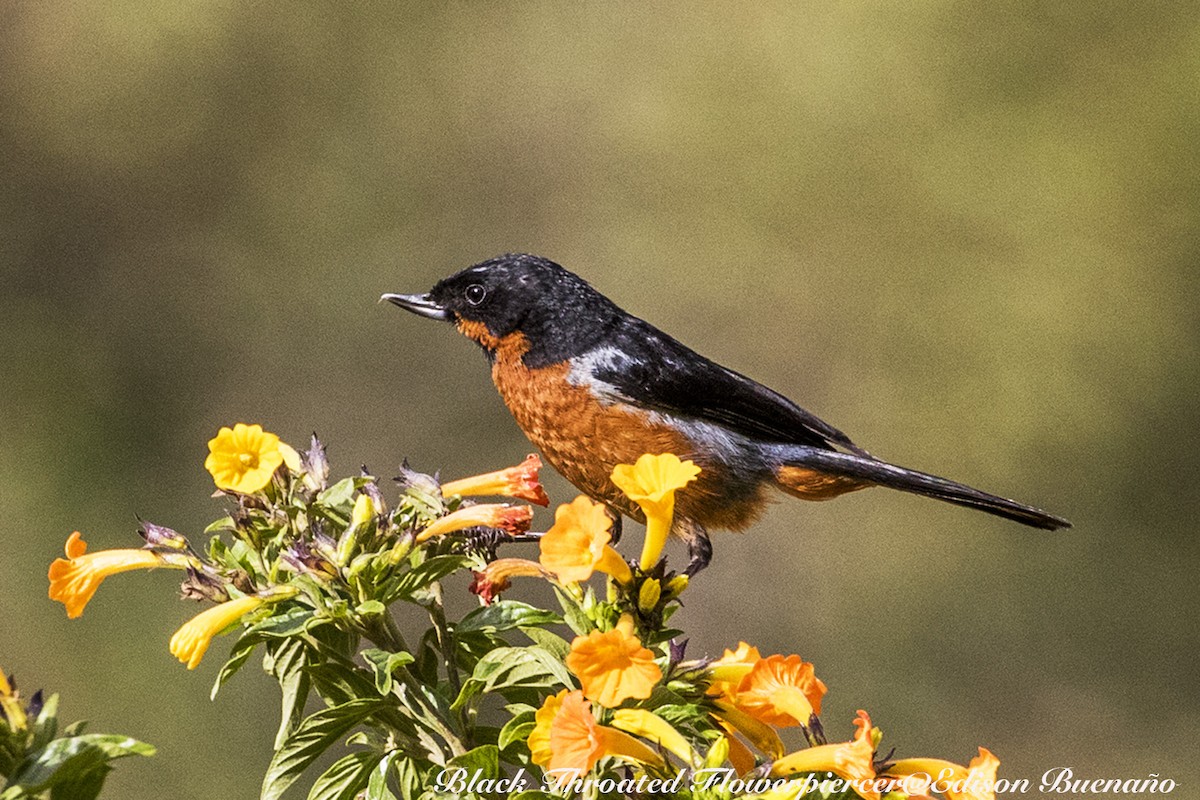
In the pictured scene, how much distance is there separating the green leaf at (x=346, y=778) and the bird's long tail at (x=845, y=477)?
1.89m

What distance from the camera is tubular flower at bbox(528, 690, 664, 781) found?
1795 millimetres

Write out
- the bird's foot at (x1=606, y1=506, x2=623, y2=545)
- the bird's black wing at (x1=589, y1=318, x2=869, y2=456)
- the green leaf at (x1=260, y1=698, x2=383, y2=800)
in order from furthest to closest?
the bird's black wing at (x1=589, y1=318, x2=869, y2=456) → the bird's foot at (x1=606, y1=506, x2=623, y2=545) → the green leaf at (x1=260, y1=698, x2=383, y2=800)

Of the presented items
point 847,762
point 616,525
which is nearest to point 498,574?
point 847,762

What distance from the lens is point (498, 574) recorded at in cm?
228

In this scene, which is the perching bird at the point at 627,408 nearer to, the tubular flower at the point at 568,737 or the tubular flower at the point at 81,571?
the tubular flower at the point at 81,571

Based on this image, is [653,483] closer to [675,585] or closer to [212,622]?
[675,585]

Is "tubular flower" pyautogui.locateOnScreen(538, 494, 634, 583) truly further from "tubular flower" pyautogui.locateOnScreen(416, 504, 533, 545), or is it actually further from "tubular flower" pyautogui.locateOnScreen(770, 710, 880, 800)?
"tubular flower" pyautogui.locateOnScreen(770, 710, 880, 800)

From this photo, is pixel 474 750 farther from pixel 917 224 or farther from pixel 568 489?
pixel 917 224

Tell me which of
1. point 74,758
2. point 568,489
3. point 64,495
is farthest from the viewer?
point 64,495

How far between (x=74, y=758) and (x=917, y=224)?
8527 millimetres

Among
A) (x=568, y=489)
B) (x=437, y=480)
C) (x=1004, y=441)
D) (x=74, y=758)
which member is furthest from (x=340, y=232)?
(x=74, y=758)

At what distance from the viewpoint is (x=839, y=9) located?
397 inches

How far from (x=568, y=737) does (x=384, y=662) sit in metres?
0.31

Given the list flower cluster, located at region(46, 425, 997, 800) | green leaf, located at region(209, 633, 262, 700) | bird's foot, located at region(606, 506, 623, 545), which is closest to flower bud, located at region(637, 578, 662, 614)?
flower cluster, located at region(46, 425, 997, 800)
